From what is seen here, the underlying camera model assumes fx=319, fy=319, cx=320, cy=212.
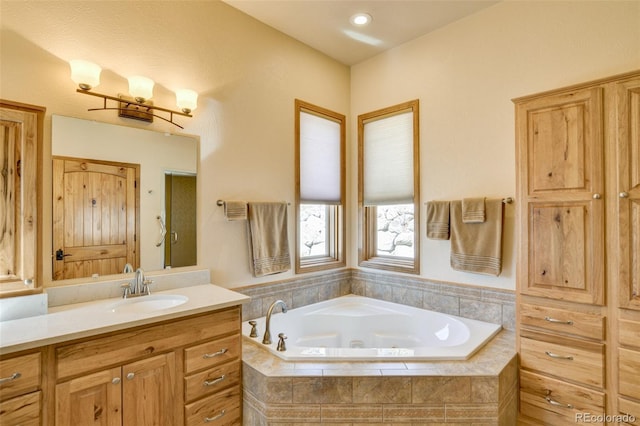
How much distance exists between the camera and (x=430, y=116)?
109 inches

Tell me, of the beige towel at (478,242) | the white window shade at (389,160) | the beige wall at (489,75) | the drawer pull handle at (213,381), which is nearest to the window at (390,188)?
the white window shade at (389,160)

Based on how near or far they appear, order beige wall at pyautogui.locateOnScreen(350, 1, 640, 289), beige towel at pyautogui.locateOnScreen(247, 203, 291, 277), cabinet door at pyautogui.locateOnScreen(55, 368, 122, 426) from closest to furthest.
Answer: cabinet door at pyautogui.locateOnScreen(55, 368, 122, 426)
beige wall at pyautogui.locateOnScreen(350, 1, 640, 289)
beige towel at pyautogui.locateOnScreen(247, 203, 291, 277)

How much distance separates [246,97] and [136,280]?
5.14 ft

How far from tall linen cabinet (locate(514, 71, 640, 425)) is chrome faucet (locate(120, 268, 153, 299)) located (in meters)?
2.33

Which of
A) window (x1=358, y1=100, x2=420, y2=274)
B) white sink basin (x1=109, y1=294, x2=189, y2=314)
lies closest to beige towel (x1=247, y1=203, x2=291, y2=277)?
white sink basin (x1=109, y1=294, x2=189, y2=314)

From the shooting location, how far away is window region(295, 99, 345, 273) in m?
2.95

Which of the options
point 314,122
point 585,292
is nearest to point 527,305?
point 585,292

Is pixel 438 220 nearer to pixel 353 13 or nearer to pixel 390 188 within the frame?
pixel 390 188

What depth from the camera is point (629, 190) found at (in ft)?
5.42

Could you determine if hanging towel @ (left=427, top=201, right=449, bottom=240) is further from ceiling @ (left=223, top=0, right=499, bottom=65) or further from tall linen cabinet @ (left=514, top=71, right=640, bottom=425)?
ceiling @ (left=223, top=0, right=499, bottom=65)

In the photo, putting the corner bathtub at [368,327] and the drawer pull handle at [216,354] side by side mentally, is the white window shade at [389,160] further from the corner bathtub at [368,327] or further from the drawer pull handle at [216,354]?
the drawer pull handle at [216,354]

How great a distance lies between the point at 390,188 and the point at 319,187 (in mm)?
680

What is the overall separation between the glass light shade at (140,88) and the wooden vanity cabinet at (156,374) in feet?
4.42

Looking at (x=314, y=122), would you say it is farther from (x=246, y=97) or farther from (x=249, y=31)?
(x=249, y=31)
